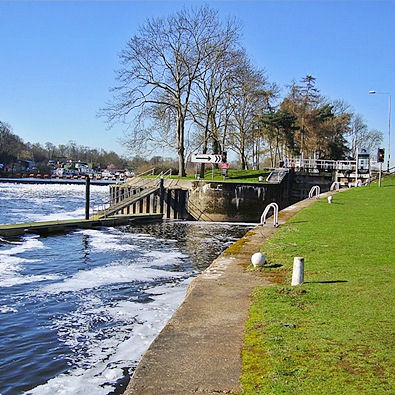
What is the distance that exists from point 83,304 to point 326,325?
20.4 ft

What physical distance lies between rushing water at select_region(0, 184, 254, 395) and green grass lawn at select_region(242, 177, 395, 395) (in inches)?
85.9

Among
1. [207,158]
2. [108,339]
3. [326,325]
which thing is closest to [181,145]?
[207,158]

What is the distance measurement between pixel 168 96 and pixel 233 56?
7.10 meters

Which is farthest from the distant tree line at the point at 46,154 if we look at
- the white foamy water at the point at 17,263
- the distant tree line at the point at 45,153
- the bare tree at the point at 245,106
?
the white foamy water at the point at 17,263

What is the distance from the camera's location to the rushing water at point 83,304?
21.6 ft

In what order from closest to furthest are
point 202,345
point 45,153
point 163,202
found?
point 202,345, point 163,202, point 45,153

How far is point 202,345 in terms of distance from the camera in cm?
537

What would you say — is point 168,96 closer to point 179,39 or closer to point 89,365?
point 179,39

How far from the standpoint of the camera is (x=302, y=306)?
658 centimetres

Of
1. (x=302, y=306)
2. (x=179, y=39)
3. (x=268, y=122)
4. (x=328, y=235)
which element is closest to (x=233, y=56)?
(x=179, y=39)

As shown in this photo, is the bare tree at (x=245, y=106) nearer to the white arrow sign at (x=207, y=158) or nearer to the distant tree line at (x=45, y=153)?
the white arrow sign at (x=207, y=158)

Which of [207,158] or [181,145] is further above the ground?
[181,145]

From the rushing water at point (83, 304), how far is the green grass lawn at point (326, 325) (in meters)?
2.18

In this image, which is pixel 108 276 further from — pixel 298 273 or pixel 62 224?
pixel 62 224
